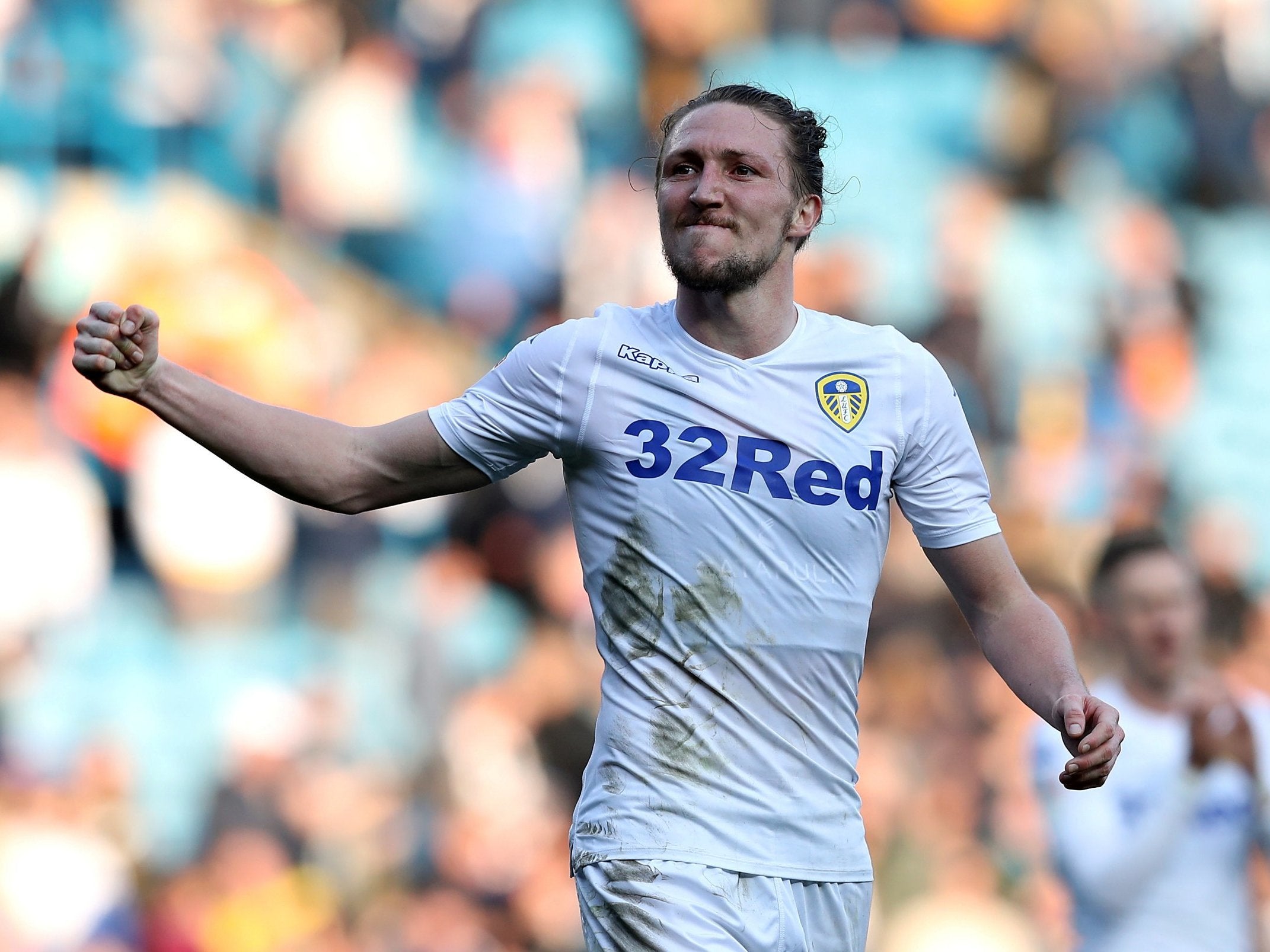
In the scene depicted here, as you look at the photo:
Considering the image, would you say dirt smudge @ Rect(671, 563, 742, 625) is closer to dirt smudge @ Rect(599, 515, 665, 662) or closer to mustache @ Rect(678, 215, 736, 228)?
dirt smudge @ Rect(599, 515, 665, 662)

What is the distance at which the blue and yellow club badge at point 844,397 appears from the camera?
3.32 metres

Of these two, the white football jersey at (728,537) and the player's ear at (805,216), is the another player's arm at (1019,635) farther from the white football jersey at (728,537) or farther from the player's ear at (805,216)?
the player's ear at (805,216)

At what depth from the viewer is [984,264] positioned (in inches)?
339

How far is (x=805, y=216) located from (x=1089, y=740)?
4.41 feet

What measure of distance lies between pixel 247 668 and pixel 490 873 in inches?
59.7

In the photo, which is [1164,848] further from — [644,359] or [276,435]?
[276,435]

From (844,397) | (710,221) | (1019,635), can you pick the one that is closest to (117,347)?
(710,221)

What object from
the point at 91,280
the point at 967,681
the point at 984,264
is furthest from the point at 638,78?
the point at 967,681

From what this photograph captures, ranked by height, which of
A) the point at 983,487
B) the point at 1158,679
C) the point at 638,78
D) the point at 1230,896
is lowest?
the point at 1230,896

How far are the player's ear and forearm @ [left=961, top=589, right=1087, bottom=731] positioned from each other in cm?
90

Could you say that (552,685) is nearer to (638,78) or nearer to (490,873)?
(490,873)

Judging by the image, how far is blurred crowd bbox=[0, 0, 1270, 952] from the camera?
7.57 m

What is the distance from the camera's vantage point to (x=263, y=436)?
3176 millimetres

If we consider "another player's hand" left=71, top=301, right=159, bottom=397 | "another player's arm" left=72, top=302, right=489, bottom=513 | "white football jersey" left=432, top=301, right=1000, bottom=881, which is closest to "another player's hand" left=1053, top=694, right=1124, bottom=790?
"white football jersey" left=432, top=301, right=1000, bottom=881
